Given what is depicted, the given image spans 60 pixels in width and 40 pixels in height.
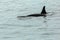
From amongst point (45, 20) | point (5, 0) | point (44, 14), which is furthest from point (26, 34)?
point (5, 0)

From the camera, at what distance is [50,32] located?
18453mm

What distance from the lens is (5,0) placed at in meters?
37.2

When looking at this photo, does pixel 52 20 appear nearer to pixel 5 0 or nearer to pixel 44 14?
pixel 44 14

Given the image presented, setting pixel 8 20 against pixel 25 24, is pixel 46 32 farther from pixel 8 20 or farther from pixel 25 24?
pixel 8 20

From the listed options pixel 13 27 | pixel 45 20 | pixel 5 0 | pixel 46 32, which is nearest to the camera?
pixel 46 32

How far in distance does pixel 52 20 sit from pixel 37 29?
3.20 meters

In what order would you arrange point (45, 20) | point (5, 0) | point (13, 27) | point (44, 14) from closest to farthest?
point (13, 27)
point (45, 20)
point (44, 14)
point (5, 0)

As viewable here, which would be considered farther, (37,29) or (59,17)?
(59,17)

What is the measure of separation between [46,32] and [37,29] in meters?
0.99

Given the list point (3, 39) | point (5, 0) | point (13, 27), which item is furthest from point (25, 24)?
point (5, 0)

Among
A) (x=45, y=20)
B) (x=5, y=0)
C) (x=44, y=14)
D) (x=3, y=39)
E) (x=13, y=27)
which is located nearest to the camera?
(x=3, y=39)

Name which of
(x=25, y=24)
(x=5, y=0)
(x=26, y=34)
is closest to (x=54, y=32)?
(x=26, y=34)

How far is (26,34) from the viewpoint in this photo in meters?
18.0

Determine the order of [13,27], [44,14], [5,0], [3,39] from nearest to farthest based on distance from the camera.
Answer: [3,39] < [13,27] < [44,14] < [5,0]
